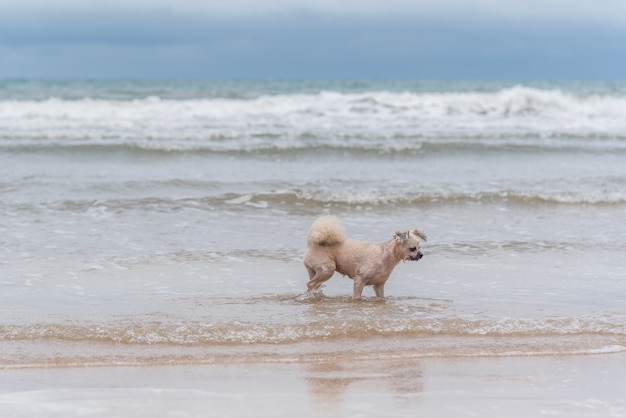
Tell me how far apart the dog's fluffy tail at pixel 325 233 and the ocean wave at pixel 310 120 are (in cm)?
1189

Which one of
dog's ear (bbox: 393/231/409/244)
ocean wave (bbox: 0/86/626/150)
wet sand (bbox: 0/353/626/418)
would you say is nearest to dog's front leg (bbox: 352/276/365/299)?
dog's ear (bbox: 393/231/409/244)

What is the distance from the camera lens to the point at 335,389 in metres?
6.07

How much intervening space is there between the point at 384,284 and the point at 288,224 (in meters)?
3.73

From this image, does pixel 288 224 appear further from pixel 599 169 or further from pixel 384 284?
pixel 599 169

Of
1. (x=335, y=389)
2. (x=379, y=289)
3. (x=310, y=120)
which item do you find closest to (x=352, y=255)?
(x=379, y=289)

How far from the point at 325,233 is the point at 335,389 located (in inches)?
114

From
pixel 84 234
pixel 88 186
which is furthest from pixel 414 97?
pixel 84 234

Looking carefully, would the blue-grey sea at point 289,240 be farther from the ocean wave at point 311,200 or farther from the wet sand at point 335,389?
the wet sand at point 335,389

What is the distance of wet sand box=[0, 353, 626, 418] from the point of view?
5613 mm

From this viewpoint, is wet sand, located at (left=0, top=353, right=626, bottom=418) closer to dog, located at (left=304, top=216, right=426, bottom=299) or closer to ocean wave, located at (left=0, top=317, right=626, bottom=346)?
ocean wave, located at (left=0, top=317, right=626, bottom=346)

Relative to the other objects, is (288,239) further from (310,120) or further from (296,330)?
(310,120)

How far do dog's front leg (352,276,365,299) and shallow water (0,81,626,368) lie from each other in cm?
24

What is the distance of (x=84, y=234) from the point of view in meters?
11.8

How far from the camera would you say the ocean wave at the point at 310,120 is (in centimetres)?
2256
